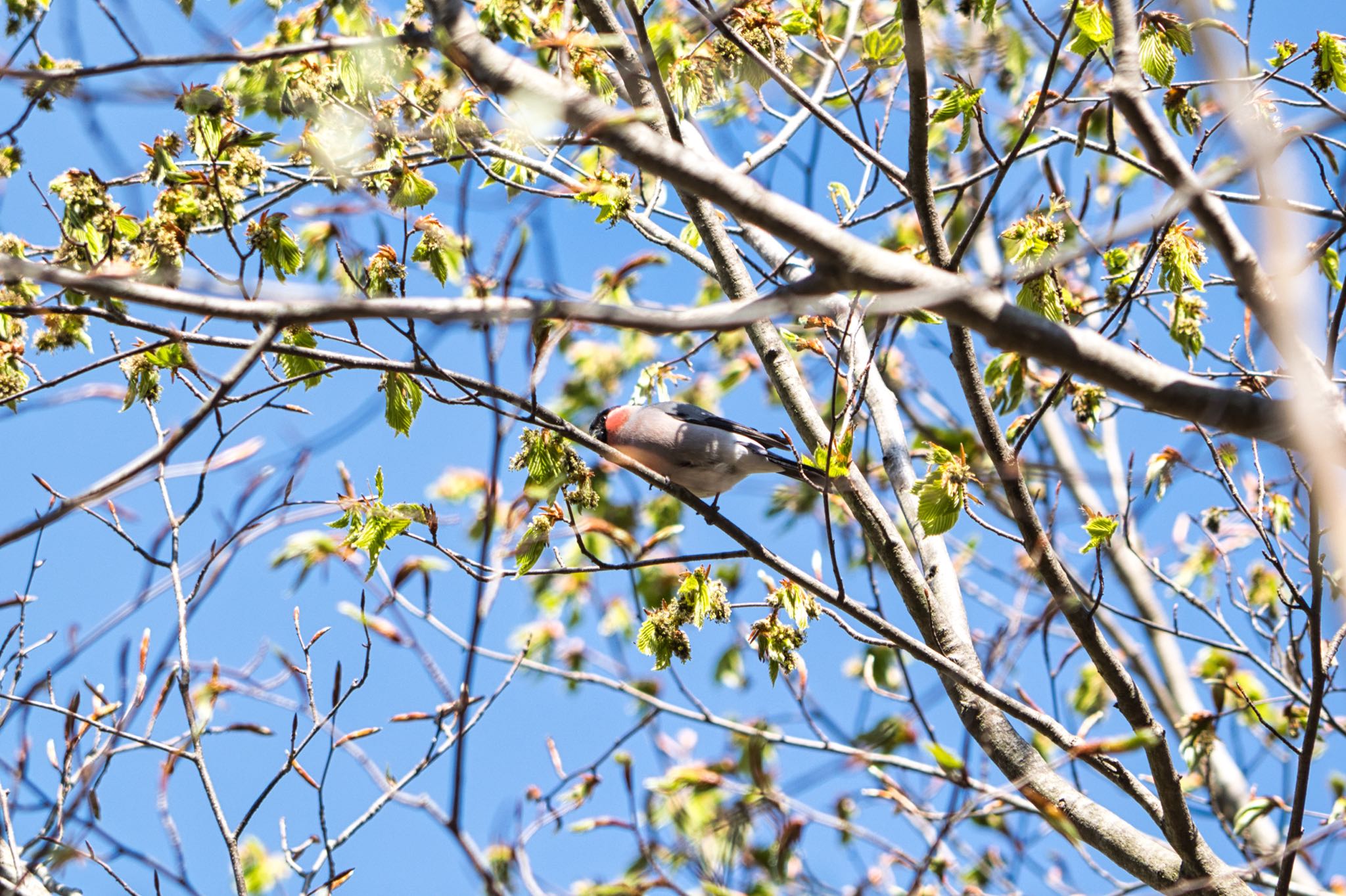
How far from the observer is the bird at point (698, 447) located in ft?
15.4

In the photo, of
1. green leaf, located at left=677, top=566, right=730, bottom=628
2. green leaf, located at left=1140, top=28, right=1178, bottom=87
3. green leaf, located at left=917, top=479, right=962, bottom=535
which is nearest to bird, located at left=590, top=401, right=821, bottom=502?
green leaf, located at left=677, top=566, right=730, bottom=628

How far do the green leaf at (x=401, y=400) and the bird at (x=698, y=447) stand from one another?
1.71 m

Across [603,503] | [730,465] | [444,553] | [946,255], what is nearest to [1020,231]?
[946,255]

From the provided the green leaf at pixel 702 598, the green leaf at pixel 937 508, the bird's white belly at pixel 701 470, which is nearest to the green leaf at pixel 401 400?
the green leaf at pixel 702 598

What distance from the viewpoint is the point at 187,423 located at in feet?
5.60

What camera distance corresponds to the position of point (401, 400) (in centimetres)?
297

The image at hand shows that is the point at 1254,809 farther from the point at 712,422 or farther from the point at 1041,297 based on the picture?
the point at 712,422

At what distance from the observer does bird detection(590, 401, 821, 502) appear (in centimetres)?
468

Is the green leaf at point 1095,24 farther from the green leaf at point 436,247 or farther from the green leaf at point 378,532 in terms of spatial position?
the green leaf at point 378,532

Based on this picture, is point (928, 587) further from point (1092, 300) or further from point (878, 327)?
point (1092, 300)

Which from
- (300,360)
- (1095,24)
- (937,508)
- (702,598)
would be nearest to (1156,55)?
(1095,24)

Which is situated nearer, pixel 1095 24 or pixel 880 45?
pixel 1095 24

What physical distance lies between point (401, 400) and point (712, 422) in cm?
207

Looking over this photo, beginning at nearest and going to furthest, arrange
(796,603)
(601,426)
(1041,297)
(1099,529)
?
(1099,529) → (796,603) → (1041,297) → (601,426)
